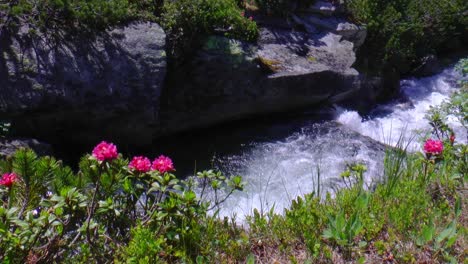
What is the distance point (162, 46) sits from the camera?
6.86 m

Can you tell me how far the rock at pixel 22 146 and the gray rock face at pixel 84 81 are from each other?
27 centimetres

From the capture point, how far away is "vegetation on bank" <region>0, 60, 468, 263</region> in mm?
2670

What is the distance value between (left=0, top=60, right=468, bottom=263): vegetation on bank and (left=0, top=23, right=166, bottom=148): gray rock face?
308cm

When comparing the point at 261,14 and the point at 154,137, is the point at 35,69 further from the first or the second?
the point at 261,14

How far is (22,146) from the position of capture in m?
5.70

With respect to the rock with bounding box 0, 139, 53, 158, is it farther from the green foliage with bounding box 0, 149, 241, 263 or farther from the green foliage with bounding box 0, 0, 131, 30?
the green foliage with bounding box 0, 149, 241, 263

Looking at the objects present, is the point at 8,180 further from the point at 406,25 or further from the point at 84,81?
the point at 406,25

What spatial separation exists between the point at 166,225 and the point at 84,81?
3.81m

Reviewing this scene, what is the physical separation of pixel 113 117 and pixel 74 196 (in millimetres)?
4065

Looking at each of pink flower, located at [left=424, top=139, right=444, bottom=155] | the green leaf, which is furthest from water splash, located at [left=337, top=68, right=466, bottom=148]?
the green leaf

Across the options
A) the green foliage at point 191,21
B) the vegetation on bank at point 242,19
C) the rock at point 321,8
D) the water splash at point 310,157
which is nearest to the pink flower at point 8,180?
the water splash at point 310,157

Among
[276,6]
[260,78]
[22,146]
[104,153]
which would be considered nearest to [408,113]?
[276,6]

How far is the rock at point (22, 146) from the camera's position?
5605mm

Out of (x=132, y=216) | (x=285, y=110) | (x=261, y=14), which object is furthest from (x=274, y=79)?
(x=132, y=216)
